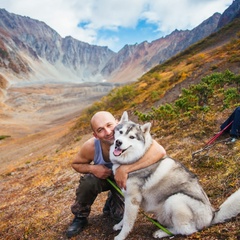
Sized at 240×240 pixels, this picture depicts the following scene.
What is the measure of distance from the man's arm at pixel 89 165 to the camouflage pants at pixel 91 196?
0.14 metres

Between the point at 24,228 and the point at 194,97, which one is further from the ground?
the point at 194,97

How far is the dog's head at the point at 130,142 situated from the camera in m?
3.84

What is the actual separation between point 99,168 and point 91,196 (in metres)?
0.62

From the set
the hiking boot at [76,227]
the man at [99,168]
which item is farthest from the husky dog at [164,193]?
the hiking boot at [76,227]

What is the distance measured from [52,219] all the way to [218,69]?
27686 millimetres

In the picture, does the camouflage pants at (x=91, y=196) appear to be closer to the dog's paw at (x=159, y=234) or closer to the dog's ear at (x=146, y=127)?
the dog's paw at (x=159, y=234)

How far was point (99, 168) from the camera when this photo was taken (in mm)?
4770

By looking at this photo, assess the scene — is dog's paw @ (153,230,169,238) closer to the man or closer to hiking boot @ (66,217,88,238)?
the man

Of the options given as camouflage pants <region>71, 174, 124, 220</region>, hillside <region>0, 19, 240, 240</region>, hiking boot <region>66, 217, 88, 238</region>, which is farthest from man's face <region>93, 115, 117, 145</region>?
hiking boot <region>66, 217, 88, 238</region>

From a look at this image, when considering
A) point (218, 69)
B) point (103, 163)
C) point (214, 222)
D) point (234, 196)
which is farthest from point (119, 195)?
point (218, 69)

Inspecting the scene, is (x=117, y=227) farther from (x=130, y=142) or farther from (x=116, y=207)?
(x=130, y=142)

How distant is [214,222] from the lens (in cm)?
389

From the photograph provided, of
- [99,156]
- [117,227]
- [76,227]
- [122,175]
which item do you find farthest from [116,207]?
[122,175]

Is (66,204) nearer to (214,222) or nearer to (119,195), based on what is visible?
(119,195)
